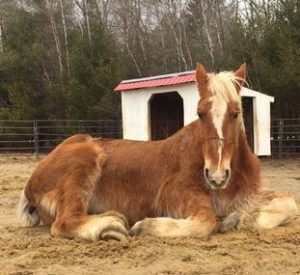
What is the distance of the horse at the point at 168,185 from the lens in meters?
4.17

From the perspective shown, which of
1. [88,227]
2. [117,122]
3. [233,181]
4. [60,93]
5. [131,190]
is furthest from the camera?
[60,93]

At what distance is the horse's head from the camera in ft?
13.0

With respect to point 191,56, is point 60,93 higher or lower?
lower

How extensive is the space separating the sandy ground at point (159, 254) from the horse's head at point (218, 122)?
0.49 meters

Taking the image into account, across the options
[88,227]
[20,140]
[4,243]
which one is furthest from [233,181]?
[20,140]

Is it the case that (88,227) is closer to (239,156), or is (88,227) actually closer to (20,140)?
(239,156)

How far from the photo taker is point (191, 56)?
2691 cm

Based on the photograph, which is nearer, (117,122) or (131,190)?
(131,190)

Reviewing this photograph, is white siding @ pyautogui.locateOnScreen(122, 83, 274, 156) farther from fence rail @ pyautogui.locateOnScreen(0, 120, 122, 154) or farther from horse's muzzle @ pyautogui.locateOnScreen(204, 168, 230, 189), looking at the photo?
horse's muzzle @ pyautogui.locateOnScreen(204, 168, 230, 189)

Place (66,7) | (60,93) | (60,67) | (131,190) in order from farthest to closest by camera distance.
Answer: (66,7)
(60,67)
(60,93)
(131,190)

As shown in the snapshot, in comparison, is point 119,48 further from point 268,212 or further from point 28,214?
point 268,212

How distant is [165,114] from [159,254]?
39.5ft

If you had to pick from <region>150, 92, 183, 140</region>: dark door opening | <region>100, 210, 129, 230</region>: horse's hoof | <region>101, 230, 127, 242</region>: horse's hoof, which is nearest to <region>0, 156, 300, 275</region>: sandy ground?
<region>101, 230, 127, 242</region>: horse's hoof

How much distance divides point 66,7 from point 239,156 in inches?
1032
